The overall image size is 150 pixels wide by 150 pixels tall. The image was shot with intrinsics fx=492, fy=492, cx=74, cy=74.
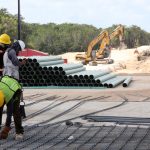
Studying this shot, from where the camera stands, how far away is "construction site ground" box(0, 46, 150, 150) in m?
8.73

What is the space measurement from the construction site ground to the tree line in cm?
6642

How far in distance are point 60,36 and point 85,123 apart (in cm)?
9022

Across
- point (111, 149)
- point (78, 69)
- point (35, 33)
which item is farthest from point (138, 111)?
point (35, 33)

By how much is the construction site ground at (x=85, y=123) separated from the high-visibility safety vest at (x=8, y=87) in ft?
2.79

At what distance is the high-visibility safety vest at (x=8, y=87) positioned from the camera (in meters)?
8.71

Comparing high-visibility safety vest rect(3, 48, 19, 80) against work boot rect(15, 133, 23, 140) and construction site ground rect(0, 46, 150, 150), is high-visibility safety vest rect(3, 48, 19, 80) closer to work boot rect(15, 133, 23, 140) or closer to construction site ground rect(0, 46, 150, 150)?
construction site ground rect(0, 46, 150, 150)

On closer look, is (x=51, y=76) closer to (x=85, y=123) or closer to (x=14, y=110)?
(x=85, y=123)

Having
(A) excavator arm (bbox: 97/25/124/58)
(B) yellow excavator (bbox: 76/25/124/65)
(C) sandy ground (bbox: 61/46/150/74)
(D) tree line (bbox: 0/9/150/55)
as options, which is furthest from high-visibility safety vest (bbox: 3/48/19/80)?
(D) tree line (bbox: 0/9/150/55)

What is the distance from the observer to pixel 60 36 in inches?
3979

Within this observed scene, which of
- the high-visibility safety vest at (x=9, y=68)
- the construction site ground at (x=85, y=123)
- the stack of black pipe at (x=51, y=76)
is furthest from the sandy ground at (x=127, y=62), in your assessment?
the high-visibility safety vest at (x=9, y=68)

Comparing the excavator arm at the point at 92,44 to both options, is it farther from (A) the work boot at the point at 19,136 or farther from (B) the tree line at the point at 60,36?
(A) the work boot at the point at 19,136

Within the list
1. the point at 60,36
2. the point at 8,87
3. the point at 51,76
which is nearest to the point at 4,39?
the point at 8,87

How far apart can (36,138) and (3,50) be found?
2115 mm

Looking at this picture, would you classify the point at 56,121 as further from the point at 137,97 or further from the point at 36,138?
the point at 137,97
